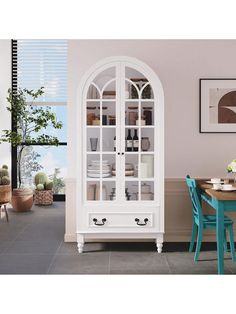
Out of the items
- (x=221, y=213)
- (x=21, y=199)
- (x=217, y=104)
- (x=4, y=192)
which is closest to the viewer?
(x=221, y=213)

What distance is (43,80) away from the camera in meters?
8.17

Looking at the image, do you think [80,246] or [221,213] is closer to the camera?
[221,213]

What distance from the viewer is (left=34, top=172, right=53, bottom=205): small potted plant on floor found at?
809 cm

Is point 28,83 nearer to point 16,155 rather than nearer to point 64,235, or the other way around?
point 16,155

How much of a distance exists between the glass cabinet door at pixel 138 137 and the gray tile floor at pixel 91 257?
0.64 metres

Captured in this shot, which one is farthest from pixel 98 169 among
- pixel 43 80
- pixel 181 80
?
pixel 43 80

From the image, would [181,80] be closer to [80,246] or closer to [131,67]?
[131,67]

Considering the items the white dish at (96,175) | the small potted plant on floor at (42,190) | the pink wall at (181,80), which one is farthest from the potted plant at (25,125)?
the white dish at (96,175)

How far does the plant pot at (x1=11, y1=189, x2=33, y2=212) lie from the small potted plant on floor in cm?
54

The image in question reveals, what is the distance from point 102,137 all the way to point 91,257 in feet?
4.20

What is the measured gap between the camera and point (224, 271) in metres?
4.22

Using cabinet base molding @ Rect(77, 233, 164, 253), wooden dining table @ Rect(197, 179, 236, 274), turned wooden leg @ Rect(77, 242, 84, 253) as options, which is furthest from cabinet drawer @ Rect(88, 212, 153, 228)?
wooden dining table @ Rect(197, 179, 236, 274)

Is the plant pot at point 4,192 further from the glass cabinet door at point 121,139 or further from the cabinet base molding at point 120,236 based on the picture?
the glass cabinet door at point 121,139

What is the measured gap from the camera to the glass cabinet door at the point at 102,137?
15.8 feet
